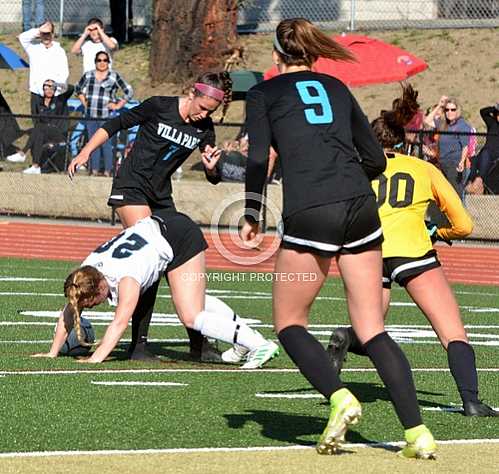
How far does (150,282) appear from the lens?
372 inches

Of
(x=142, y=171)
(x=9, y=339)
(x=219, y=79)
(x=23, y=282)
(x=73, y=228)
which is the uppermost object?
(x=219, y=79)

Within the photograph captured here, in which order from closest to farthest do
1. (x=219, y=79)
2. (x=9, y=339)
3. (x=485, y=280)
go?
1. (x=219, y=79)
2. (x=9, y=339)
3. (x=485, y=280)

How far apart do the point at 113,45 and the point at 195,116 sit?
16.1 metres

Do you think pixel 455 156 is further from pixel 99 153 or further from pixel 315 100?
pixel 315 100

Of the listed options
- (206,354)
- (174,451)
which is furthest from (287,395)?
(174,451)

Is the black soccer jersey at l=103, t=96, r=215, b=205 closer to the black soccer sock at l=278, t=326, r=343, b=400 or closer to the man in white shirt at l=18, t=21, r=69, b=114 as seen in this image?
the black soccer sock at l=278, t=326, r=343, b=400

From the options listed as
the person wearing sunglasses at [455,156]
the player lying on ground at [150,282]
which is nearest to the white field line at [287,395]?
the player lying on ground at [150,282]

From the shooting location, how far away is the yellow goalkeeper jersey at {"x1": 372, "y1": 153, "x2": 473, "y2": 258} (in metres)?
8.08

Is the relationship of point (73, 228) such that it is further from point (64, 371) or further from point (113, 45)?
point (64, 371)

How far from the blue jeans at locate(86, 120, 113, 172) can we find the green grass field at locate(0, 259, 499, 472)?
1057 cm

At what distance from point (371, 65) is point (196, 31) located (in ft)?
24.4

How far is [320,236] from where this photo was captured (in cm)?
638

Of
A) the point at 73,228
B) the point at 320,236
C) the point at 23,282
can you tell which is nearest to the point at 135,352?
the point at 320,236

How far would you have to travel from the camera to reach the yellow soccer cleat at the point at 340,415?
20.5ft
